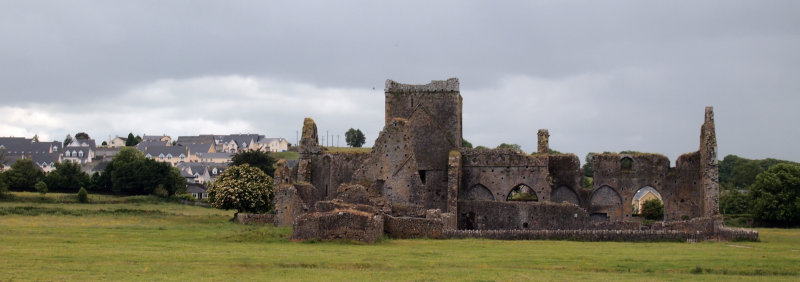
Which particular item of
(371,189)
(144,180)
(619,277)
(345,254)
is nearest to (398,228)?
(345,254)

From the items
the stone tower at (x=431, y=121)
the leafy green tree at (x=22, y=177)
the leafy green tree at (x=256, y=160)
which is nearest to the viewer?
the stone tower at (x=431, y=121)

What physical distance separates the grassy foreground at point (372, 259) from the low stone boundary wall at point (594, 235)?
150cm

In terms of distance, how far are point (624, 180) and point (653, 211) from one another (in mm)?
10850

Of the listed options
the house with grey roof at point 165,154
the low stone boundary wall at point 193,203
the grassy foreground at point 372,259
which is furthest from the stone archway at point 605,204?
the house with grey roof at point 165,154

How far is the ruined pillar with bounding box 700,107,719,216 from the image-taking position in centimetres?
5216

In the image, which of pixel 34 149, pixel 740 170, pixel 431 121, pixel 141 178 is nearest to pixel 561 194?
pixel 431 121

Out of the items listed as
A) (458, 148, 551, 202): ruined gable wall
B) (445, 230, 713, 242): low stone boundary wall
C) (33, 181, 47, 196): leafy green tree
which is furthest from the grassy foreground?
A: (33, 181, 47, 196): leafy green tree

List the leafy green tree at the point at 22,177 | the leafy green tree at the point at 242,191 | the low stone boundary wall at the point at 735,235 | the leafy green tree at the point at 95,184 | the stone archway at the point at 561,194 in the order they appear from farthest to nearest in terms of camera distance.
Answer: the leafy green tree at the point at 95,184, the leafy green tree at the point at 22,177, the leafy green tree at the point at 242,191, the stone archway at the point at 561,194, the low stone boundary wall at the point at 735,235

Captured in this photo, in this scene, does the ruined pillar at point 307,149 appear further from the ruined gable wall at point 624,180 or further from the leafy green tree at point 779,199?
the leafy green tree at point 779,199

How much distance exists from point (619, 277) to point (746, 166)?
118 metres

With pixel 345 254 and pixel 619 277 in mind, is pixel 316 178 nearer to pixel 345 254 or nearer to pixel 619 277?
pixel 345 254

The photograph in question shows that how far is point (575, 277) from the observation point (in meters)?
25.4

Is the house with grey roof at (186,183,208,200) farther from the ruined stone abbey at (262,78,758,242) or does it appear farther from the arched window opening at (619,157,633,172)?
the arched window opening at (619,157,633,172)

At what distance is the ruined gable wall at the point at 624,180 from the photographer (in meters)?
56.8
